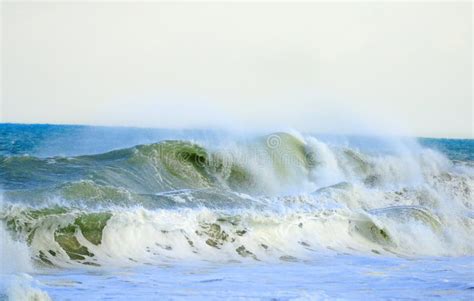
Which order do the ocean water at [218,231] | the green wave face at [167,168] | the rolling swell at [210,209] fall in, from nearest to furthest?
the ocean water at [218,231] → the rolling swell at [210,209] → the green wave face at [167,168]

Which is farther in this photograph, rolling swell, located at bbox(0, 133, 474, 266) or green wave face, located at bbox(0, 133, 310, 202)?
green wave face, located at bbox(0, 133, 310, 202)

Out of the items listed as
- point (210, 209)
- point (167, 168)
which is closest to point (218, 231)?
point (210, 209)

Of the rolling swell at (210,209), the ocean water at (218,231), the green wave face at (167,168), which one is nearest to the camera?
the ocean water at (218,231)

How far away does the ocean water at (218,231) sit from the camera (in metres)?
7.12

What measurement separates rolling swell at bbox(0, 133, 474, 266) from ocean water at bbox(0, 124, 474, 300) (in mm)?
26

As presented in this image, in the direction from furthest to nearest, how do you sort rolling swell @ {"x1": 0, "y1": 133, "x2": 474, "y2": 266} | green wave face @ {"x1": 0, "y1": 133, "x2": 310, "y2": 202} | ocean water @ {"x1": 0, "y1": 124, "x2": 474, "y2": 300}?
1. green wave face @ {"x1": 0, "y1": 133, "x2": 310, "y2": 202}
2. rolling swell @ {"x1": 0, "y1": 133, "x2": 474, "y2": 266}
3. ocean water @ {"x1": 0, "y1": 124, "x2": 474, "y2": 300}

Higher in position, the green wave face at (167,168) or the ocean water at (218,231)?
the green wave face at (167,168)

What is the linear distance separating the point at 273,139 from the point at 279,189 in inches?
122

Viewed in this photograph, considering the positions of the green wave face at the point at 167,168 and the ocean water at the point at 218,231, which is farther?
the green wave face at the point at 167,168

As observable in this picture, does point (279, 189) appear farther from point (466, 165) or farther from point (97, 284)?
point (466, 165)

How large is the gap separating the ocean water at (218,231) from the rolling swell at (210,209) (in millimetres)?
26

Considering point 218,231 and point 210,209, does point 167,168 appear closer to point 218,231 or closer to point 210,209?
point 210,209

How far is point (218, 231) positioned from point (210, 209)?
67cm

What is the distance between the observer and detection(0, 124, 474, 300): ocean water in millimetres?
7125
